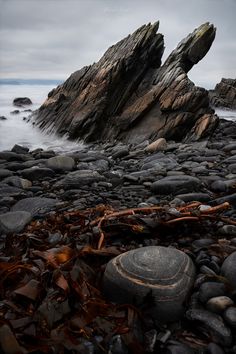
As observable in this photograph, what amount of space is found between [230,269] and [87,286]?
91cm

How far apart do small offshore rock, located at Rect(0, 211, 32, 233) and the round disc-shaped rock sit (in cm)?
156

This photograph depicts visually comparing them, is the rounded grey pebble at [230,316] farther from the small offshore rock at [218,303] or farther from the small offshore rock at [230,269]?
the small offshore rock at [230,269]

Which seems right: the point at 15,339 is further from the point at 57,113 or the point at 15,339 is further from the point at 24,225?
the point at 57,113

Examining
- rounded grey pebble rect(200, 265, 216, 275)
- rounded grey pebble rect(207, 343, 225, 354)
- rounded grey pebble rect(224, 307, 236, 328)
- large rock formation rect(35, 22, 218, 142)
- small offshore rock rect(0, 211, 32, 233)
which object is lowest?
small offshore rock rect(0, 211, 32, 233)

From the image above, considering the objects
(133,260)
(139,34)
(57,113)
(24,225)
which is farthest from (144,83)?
(133,260)

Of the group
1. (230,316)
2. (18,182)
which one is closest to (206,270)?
(230,316)

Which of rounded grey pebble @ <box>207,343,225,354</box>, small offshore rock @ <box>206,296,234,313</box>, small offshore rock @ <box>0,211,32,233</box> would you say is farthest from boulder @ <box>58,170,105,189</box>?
rounded grey pebble @ <box>207,343,225,354</box>

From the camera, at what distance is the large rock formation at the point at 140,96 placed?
11227 mm

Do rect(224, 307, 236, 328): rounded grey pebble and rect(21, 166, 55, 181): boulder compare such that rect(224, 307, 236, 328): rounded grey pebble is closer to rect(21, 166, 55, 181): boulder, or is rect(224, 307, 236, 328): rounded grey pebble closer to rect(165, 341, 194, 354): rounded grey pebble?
rect(165, 341, 194, 354): rounded grey pebble

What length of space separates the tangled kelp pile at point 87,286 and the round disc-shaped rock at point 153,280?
55 millimetres

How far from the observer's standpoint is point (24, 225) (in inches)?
139

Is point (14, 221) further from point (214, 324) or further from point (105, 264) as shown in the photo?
point (214, 324)

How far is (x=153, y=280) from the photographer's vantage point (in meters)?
1.99

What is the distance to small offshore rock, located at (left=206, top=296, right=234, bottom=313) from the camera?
1909mm
